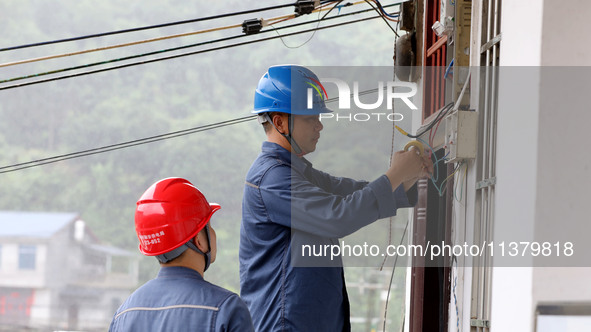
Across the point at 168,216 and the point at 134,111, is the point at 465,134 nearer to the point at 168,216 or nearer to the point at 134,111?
the point at 168,216

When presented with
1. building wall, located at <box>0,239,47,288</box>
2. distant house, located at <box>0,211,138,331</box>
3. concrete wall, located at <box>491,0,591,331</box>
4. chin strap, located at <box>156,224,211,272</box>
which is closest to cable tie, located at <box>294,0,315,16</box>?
concrete wall, located at <box>491,0,591,331</box>

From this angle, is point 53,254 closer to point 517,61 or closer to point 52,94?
point 52,94

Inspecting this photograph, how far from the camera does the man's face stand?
10.9 ft

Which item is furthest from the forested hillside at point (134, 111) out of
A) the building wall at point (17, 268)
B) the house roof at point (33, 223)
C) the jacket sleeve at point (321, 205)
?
the jacket sleeve at point (321, 205)

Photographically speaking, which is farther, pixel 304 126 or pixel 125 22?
pixel 125 22

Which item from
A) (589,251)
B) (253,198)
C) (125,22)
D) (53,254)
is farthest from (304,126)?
(125,22)

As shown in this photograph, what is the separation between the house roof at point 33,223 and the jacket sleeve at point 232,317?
4779 centimetres

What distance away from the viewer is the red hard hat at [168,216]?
2365 mm

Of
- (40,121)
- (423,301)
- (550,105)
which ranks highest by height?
(40,121)

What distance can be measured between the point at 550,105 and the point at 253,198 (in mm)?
1296

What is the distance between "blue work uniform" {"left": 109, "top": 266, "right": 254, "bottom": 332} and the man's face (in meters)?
1.12

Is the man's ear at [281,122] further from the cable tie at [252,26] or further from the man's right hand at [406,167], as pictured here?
the cable tie at [252,26]

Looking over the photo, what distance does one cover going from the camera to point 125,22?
197 ft

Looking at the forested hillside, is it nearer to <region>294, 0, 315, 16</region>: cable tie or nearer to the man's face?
<region>294, 0, 315, 16</region>: cable tie
